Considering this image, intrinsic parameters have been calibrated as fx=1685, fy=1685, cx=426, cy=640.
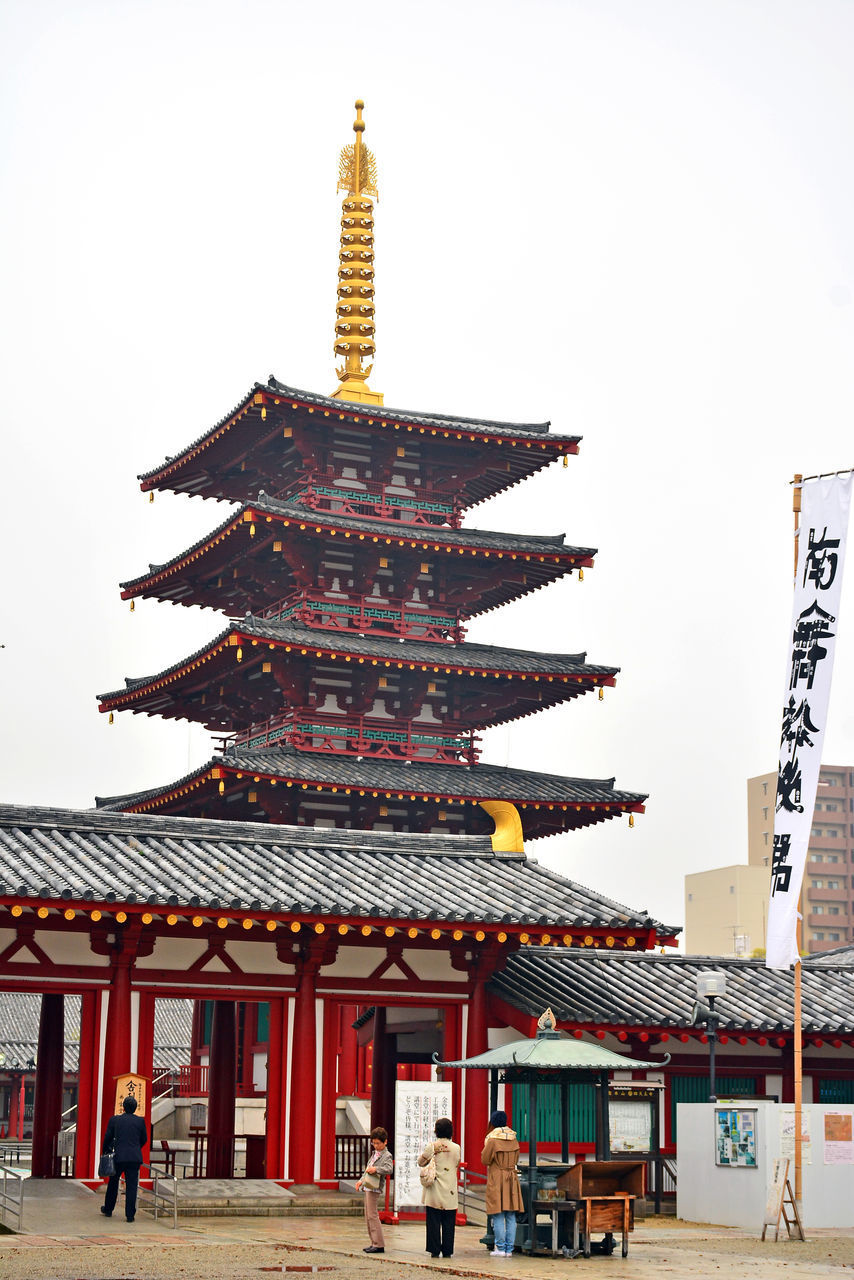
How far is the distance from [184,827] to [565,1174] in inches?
427

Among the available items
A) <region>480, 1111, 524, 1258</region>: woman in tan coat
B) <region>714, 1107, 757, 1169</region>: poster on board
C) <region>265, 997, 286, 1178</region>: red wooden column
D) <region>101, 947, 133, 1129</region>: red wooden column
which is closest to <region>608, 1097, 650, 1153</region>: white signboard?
<region>714, 1107, 757, 1169</region>: poster on board

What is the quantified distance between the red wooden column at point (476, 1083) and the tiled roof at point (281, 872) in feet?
5.62

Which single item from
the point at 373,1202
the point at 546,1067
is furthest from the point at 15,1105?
the point at 373,1202

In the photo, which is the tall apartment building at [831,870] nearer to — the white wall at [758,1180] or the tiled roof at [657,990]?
the tiled roof at [657,990]

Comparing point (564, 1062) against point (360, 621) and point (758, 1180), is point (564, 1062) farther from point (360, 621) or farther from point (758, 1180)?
point (360, 621)

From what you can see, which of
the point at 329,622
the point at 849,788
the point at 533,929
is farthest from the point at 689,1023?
the point at 849,788

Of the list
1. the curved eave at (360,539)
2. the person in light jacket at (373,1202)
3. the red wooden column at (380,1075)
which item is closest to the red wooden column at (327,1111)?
the red wooden column at (380,1075)

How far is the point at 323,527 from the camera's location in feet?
129

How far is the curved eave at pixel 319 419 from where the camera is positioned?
130 ft

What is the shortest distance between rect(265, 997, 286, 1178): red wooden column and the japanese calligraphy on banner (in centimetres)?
831

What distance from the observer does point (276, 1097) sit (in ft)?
→ 91.8

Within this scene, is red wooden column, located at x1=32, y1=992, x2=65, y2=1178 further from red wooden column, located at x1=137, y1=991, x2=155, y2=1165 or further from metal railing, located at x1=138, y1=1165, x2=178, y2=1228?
metal railing, located at x1=138, y1=1165, x2=178, y2=1228

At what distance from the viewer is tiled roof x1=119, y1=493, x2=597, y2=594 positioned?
39.0 meters

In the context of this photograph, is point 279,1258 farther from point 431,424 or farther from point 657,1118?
point 431,424
